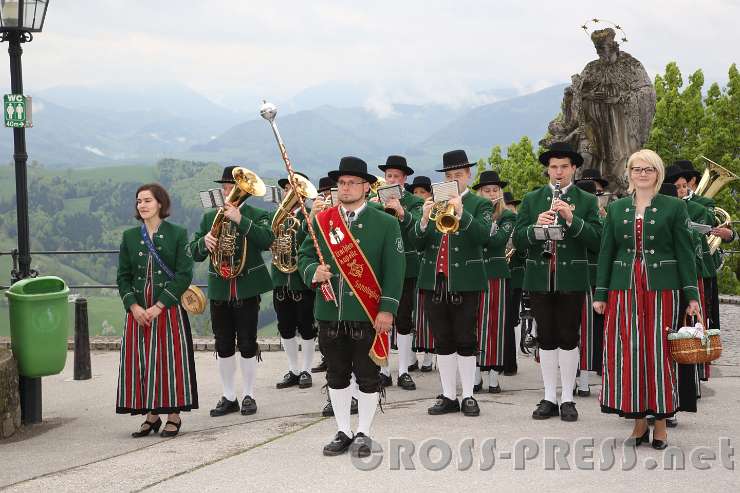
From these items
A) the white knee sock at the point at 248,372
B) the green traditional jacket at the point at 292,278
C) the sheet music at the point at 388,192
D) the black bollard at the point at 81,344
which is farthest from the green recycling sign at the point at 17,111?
the sheet music at the point at 388,192

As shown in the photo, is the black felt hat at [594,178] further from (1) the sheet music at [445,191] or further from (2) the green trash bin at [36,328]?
(2) the green trash bin at [36,328]

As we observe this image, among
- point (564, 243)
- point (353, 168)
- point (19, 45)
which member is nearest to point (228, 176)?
point (353, 168)

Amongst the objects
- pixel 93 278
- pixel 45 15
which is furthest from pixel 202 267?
pixel 45 15

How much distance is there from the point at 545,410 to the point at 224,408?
287 centimetres

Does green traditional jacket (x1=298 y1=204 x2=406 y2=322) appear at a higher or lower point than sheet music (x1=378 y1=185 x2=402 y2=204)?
lower

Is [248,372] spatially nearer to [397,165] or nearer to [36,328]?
[36,328]

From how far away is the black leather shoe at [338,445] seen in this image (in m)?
6.73

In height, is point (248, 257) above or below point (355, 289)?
above

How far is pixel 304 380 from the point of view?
1043cm

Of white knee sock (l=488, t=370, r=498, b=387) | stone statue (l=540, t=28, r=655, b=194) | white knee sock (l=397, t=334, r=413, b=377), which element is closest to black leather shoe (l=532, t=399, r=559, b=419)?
white knee sock (l=488, t=370, r=498, b=387)

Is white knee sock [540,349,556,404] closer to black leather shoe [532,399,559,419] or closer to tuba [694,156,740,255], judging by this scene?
black leather shoe [532,399,559,419]

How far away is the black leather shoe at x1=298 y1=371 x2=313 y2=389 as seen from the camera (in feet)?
34.1

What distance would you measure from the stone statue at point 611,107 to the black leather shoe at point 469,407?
5734mm

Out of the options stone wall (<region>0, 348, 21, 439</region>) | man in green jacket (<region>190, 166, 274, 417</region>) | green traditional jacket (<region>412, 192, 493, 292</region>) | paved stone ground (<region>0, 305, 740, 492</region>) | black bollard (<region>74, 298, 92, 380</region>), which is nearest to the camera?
paved stone ground (<region>0, 305, 740, 492</region>)
